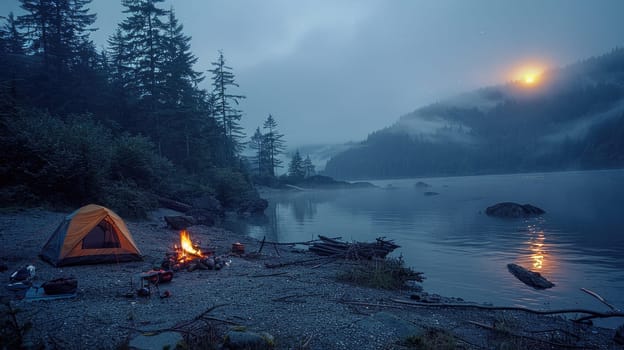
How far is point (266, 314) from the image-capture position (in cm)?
776

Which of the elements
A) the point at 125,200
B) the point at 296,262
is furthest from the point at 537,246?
the point at 125,200

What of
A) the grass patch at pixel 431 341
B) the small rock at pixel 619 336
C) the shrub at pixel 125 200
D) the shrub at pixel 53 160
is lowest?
the small rock at pixel 619 336

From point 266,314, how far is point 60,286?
5.16 metres

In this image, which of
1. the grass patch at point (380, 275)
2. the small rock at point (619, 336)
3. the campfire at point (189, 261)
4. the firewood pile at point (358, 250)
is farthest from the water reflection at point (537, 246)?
the campfire at point (189, 261)

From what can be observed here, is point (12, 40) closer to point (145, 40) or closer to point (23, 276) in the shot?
point (145, 40)

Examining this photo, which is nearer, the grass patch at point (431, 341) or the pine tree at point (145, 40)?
the grass patch at point (431, 341)

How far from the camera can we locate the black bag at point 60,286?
8062 millimetres

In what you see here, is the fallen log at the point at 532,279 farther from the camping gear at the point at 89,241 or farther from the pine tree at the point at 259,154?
the pine tree at the point at 259,154

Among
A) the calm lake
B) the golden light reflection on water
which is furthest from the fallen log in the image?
the golden light reflection on water

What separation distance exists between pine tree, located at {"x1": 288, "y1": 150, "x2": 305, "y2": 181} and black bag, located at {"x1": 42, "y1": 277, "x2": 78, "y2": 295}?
312 feet

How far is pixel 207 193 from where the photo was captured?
36531 mm

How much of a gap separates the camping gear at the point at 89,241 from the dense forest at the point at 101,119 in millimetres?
9953

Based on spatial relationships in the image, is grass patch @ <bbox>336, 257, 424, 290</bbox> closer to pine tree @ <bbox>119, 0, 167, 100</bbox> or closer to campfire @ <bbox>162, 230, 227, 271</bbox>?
campfire @ <bbox>162, 230, 227, 271</bbox>

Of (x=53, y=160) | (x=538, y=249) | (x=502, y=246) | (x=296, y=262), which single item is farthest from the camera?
(x=502, y=246)
